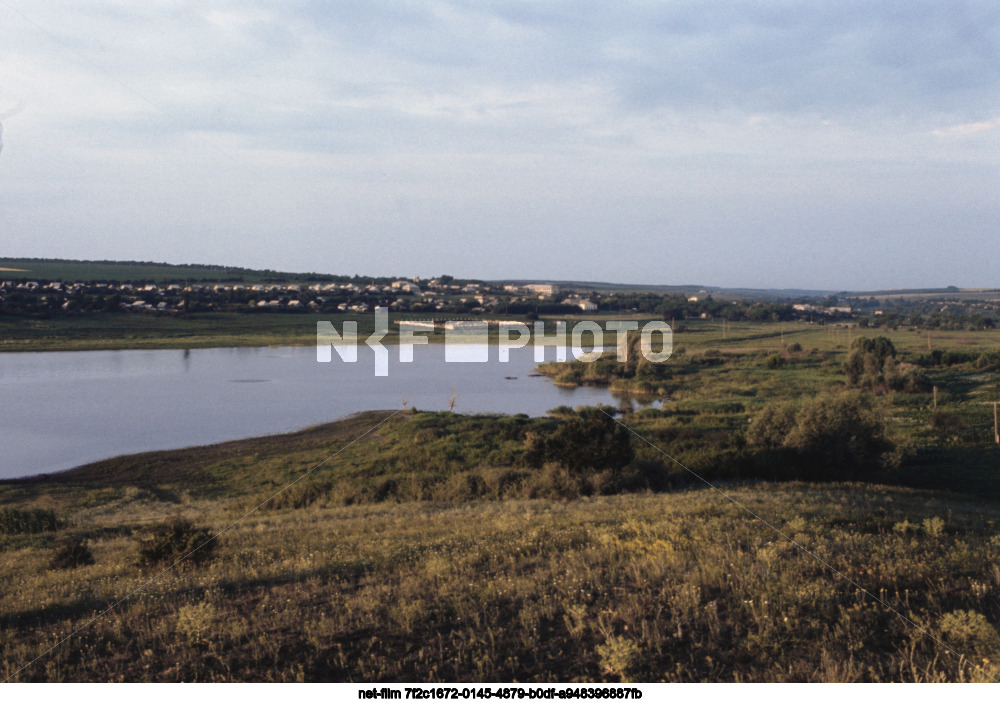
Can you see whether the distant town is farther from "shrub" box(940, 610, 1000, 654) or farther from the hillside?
"shrub" box(940, 610, 1000, 654)

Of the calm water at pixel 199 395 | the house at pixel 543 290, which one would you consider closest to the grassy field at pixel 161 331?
the calm water at pixel 199 395

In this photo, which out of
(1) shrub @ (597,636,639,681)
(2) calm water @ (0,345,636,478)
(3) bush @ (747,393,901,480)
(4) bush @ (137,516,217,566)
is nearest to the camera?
(1) shrub @ (597,636,639,681)

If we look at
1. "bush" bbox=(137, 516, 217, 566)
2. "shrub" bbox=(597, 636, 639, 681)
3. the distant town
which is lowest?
→ "bush" bbox=(137, 516, 217, 566)

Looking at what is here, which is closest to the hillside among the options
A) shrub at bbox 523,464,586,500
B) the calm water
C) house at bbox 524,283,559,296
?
shrub at bbox 523,464,586,500

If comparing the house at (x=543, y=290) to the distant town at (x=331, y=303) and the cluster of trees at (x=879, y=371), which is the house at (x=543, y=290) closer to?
the distant town at (x=331, y=303)

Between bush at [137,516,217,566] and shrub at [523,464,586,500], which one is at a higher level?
bush at [137,516,217,566]

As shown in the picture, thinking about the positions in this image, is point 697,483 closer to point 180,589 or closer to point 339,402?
point 180,589
